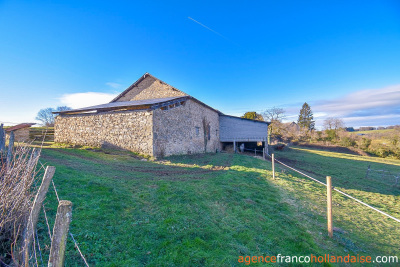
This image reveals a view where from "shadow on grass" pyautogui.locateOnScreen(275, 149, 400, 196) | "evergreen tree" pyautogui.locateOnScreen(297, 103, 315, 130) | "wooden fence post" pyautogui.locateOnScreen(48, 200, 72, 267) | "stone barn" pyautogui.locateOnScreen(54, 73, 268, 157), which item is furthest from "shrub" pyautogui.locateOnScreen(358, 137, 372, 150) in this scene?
"wooden fence post" pyautogui.locateOnScreen(48, 200, 72, 267)

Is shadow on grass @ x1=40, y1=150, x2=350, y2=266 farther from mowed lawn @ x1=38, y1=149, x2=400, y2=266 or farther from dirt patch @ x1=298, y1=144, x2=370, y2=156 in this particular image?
dirt patch @ x1=298, y1=144, x2=370, y2=156

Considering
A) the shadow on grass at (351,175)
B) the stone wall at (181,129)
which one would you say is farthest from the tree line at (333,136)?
the stone wall at (181,129)

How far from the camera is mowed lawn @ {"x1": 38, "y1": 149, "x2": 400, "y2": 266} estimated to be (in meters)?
3.16

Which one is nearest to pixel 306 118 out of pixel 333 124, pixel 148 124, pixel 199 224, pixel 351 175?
pixel 333 124

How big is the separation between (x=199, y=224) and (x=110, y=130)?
12503mm

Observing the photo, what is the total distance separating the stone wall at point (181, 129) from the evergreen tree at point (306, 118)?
48423 millimetres

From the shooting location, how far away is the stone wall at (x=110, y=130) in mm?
12797

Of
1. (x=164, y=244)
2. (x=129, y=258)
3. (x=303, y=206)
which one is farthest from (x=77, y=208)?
(x=303, y=206)

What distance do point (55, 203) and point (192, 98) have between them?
547 inches

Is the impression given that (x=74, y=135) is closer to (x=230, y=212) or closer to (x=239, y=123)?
(x=230, y=212)

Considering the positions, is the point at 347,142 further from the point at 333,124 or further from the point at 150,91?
the point at 150,91

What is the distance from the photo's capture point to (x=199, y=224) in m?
4.17

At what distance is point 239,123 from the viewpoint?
24.4 m

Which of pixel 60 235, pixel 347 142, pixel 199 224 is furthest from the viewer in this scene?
pixel 347 142
